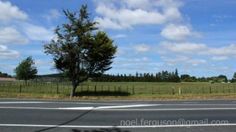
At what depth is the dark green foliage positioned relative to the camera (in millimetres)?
74750

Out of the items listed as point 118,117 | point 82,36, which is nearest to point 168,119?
point 118,117

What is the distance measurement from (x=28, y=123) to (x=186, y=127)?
4.64 m

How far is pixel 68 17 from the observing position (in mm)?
33312

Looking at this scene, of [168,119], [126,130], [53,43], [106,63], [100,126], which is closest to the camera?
[126,130]

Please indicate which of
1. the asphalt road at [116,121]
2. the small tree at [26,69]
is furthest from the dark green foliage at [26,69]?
the asphalt road at [116,121]

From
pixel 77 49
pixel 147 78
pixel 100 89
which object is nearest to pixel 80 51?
pixel 77 49

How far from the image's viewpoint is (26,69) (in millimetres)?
74938

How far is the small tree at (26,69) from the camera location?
74750 mm

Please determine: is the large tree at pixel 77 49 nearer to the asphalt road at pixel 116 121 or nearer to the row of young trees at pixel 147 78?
the asphalt road at pixel 116 121

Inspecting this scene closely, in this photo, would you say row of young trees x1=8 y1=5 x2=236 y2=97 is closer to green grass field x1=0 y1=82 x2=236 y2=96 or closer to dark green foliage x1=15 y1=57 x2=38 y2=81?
green grass field x1=0 y1=82 x2=236 y2=96

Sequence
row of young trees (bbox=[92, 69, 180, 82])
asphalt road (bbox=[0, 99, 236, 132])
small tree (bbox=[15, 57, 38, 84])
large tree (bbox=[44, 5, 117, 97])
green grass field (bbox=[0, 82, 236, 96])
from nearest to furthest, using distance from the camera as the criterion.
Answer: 1. asphalt road (bbox=[0, 99, 236, 132])
2. large tree (bbox=[44, 5, 117, 97])
3. green grass field (bbox=[0, 82, 236, 96])
4. small tree (bbox=[15, 57, 38, 84])
5. row of young trees (bbox=[92, 69, 180, 82])

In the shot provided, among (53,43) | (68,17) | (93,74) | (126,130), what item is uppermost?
(68,17)

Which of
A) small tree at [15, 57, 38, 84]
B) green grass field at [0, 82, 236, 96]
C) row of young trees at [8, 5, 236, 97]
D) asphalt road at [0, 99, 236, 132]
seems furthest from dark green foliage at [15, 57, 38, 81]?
asphalt road at [0, 99, 236, 132]

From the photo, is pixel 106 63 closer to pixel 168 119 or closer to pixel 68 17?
pixel 68 17
